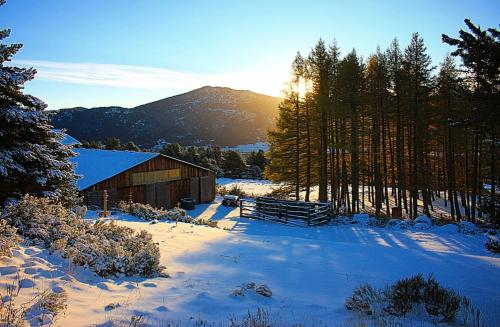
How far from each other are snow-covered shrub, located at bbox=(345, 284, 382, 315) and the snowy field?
19 cm

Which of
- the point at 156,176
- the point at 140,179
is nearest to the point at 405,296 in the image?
the point at 140,179

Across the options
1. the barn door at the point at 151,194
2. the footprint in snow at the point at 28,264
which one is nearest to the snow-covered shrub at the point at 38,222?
the footprint in snow at the point at 28,264

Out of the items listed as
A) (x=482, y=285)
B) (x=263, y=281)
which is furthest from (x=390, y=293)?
(x=482, y=285)

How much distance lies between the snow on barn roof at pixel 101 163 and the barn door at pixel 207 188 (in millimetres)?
6753

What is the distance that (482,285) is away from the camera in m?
7.68

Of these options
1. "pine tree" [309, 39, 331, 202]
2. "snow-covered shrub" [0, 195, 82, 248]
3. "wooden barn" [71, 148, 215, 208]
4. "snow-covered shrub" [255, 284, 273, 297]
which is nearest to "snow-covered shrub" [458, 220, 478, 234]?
"pine tree" [309, 39, 331, 202]

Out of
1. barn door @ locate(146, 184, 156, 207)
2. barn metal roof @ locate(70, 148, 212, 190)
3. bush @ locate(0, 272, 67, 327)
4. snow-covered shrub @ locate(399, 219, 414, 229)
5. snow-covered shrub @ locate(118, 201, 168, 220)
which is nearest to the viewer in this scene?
bush @ locate(0, 272, 67, 327)

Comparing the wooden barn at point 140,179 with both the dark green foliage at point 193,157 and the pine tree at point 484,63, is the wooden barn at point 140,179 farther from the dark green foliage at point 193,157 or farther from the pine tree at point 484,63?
the pine tree at point 484,63

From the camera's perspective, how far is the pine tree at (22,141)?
31.5ft

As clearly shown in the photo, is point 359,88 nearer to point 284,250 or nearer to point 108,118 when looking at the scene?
point 284,250

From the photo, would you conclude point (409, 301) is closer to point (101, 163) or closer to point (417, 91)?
point (417, 91)

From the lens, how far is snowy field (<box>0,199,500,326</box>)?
5.08m

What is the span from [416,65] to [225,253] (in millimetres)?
21732

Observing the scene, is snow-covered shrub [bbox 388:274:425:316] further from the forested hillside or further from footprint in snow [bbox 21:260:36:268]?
the forested hillside
